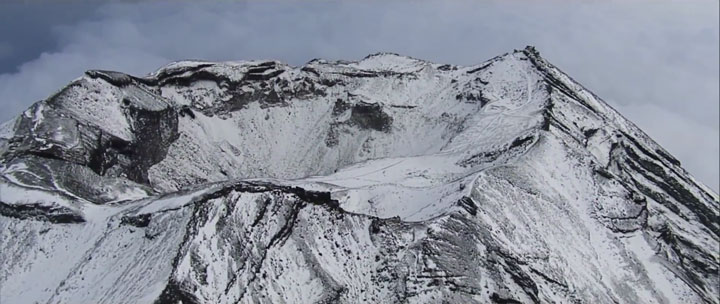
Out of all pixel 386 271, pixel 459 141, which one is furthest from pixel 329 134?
pixel 386 271

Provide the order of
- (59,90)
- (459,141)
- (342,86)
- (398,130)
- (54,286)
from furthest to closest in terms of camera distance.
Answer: (342,86) → (398,130) → (459,141) → (59,90) → (54,286)

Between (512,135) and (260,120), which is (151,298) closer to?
(512,135)

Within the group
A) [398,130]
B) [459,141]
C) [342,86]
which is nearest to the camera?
[459,141]

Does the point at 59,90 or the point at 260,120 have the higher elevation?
the point at 260,120

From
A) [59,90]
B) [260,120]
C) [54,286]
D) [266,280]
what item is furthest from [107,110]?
[266,280]

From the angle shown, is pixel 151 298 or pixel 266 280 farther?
pixel 266 280

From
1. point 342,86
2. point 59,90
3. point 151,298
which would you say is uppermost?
point 342,86

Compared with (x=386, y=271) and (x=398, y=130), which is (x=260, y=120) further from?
(x=386, y=271)
